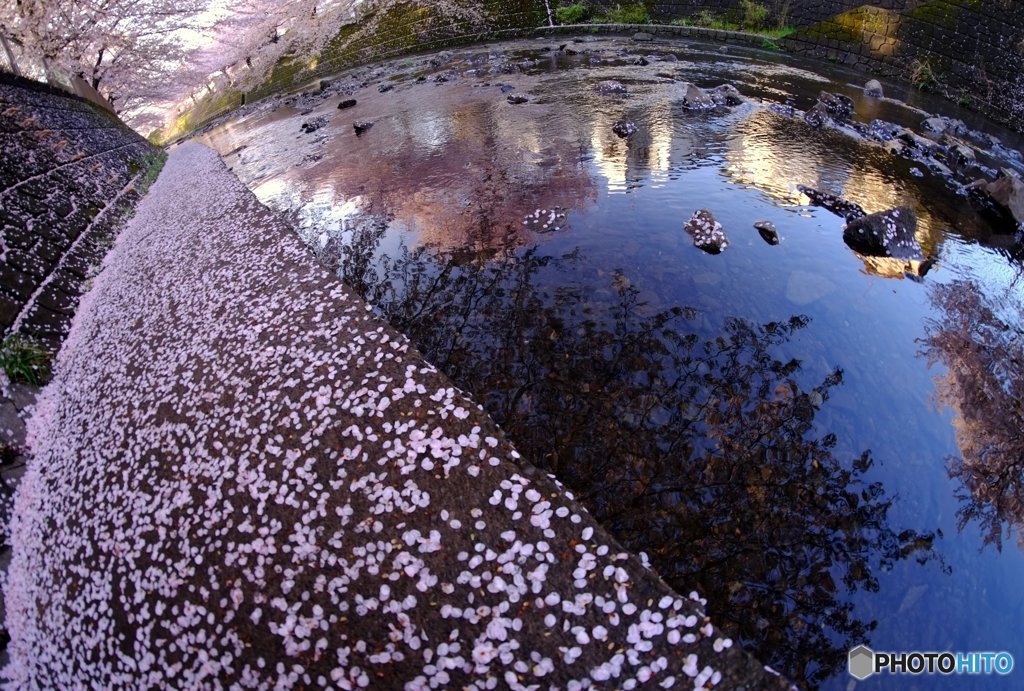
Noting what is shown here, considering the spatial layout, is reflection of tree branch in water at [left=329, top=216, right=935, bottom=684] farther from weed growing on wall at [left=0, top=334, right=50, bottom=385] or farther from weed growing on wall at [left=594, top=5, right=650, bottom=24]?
weed growing on wall at [left=594, top=5, right=650, bottom=24]

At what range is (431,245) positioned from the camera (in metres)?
9.39

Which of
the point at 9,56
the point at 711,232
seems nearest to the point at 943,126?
the point at 711,232

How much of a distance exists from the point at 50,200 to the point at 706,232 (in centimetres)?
1234

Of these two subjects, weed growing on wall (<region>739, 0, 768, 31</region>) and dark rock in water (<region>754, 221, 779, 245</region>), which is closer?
dark rock in water (<region>754, 221, 779, 245</region>)

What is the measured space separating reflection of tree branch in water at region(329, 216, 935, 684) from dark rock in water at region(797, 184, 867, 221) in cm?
391

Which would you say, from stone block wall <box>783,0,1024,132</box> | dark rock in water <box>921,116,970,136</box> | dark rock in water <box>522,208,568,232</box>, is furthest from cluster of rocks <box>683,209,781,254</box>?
stone block wall <box>783,0,1024,132</box>

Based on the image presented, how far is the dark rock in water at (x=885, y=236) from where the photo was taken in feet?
27.0

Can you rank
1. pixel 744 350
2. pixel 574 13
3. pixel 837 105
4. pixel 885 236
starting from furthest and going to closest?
pixel 574 13 < pixel 837 105 < pixel 885 236 < pixel 744 350

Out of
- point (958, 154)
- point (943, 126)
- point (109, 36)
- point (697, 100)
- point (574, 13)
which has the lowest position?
point (943, 126)

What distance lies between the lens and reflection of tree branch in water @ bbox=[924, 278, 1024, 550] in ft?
16.2

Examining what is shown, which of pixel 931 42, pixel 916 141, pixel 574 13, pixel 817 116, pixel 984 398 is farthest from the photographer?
pixel 574 13

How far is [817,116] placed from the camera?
13.4 m

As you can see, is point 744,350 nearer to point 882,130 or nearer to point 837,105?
point 882,130

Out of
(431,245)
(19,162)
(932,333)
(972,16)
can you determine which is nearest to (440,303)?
(431,245)
